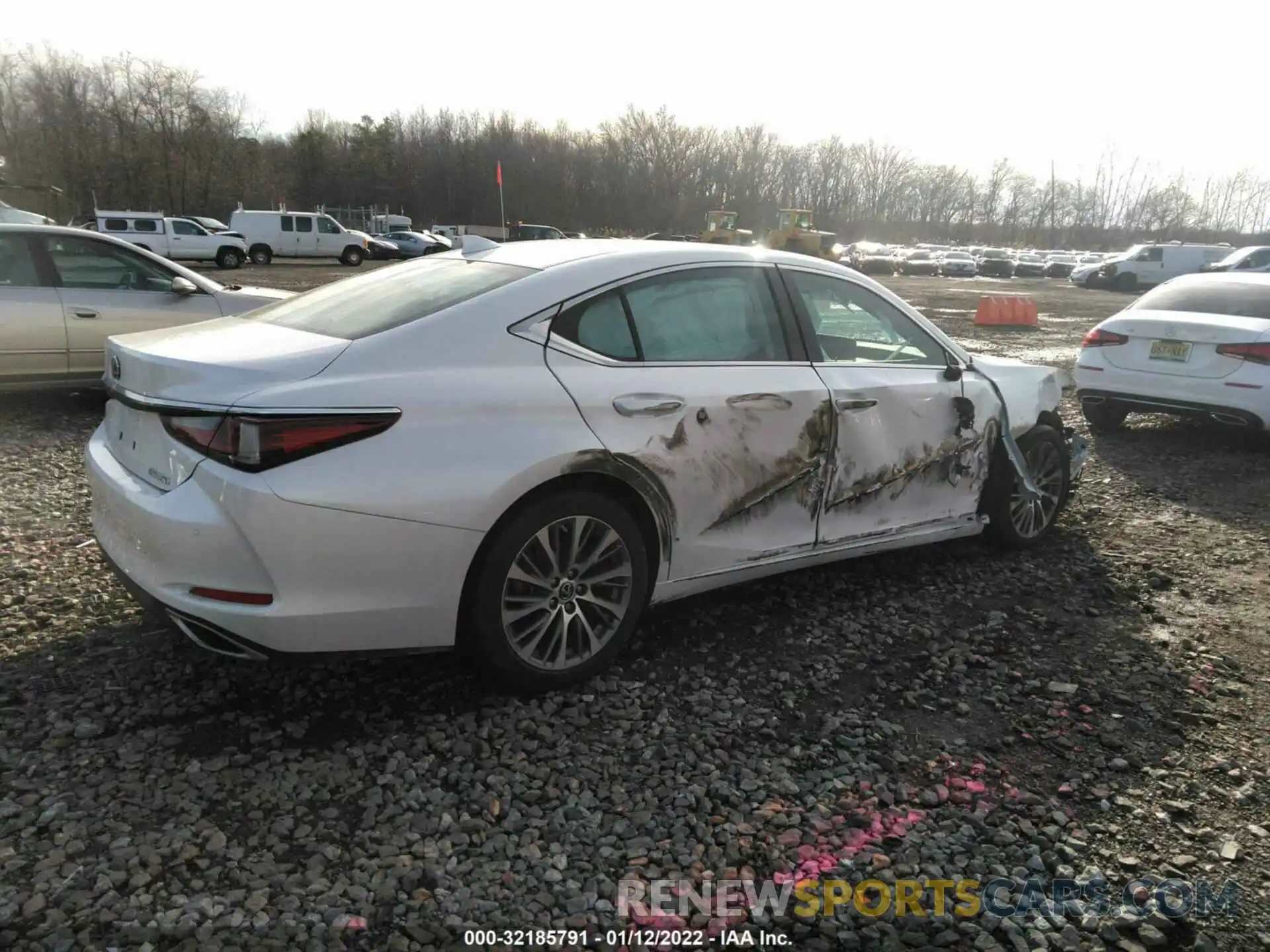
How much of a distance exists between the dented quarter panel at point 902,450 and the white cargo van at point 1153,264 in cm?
3882

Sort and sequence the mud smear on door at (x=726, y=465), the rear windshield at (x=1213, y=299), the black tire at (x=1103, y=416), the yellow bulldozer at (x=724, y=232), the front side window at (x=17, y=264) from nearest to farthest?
the mud smear on door at (x=726, y=465) < the front side window at (x=17, y=264) < the rear windshield at (x=1213, y=299) < the black tire at (x=1103, y=416) < the yellow bulldozer at (x=724, y=232)

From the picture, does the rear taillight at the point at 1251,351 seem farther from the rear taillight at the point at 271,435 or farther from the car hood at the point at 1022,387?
the rear taillight at the point at 271,435

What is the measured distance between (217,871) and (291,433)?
1.18 metres

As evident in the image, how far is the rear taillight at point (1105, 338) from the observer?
7.70 metres

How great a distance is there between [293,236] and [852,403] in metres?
35.6

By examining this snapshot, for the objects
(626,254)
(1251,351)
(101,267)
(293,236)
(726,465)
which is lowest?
(726,465)

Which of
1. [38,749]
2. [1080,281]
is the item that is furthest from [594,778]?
[1080,281]

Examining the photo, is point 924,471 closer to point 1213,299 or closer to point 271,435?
point 271,435

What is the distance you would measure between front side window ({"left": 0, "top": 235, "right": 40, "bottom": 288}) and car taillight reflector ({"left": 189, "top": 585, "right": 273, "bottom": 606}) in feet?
19.6

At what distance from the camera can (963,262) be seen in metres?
52.9

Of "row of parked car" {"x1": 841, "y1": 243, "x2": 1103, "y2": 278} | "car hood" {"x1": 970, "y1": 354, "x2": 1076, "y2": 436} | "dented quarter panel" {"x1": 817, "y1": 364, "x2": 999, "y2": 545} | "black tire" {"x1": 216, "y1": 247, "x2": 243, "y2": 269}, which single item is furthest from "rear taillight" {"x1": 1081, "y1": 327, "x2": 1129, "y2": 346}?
"row of parked car" {"x1": 841, "y1": 243, "x2": 1103, "y2": 278}

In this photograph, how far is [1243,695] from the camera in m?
3.45

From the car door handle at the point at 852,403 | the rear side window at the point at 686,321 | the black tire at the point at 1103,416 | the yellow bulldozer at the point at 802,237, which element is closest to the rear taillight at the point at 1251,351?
the black tire at the point at 1103,416

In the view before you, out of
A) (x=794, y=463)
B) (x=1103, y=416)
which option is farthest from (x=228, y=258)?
(x=794, y=463)
